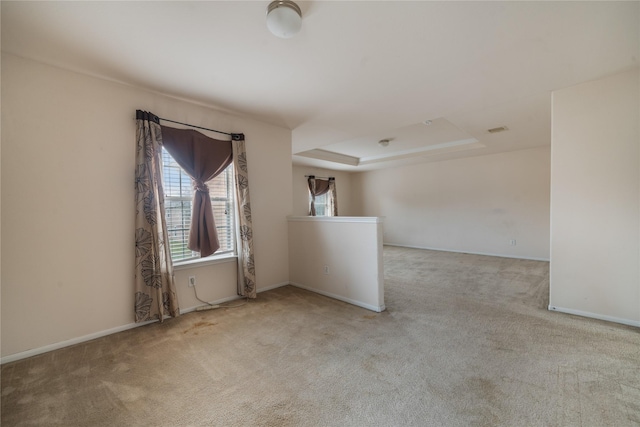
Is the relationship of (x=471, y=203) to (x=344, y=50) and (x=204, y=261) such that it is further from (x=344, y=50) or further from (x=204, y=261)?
(x=204, y=261)

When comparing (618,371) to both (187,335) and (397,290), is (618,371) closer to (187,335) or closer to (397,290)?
(397,290)

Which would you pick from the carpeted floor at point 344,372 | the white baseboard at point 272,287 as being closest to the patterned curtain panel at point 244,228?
the white baseboard at point 272,287

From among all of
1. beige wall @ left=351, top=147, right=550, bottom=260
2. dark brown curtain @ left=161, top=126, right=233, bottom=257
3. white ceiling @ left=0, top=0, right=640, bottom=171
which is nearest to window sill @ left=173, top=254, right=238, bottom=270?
dark brown curtain @ left=161, top=126, right=233, bottom=257

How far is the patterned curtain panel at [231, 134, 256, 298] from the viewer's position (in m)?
3.32

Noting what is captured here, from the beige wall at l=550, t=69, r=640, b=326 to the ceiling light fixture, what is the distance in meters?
2.86

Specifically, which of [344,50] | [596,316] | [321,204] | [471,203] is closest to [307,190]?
[321,204]

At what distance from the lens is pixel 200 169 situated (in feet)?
9.84

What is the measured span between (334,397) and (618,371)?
1957mm

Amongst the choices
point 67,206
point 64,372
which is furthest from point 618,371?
point 67,206

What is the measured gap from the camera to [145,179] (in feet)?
8.50

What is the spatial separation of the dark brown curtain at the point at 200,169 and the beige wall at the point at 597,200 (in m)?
3.77

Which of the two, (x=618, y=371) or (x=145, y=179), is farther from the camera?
(x=145, y=179)

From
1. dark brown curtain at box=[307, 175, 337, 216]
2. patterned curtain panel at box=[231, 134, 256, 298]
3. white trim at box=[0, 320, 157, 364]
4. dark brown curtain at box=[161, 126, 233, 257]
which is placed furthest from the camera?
dark brown curtain at box=[307, 175, 337, 216]

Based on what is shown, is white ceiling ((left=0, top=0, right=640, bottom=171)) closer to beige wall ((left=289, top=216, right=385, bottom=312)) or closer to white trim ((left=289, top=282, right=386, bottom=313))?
beige wall ((left=289, top=216, right=385, bottom=312))
